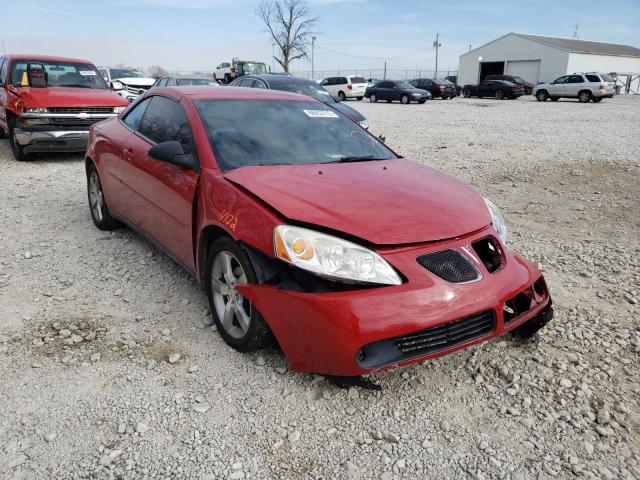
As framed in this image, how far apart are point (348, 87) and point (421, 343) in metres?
29.7

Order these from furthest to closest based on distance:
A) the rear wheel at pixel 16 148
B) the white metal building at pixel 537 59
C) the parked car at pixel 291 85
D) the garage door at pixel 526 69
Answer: the garage door at pixel 526 69 → the white metal building at pixel 537 59 → the parked car at pixel 291 85 → the rear wheel at pixel 16 148

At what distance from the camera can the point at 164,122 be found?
390 cm

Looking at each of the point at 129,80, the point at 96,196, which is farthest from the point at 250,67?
the point at 96,196

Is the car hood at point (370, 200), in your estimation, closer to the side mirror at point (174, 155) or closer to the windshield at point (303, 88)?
the side mirror at point (174, 155)

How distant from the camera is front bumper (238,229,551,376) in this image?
90.9 inches

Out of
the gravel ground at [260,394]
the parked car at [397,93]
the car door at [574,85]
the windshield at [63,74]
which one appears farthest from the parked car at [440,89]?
the gravel ground at [260,394]

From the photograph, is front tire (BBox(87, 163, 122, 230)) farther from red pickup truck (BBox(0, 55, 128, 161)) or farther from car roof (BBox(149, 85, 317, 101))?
red pickup truck (BBox(0, 55, 128, 161))

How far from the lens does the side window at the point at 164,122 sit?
3596 mm

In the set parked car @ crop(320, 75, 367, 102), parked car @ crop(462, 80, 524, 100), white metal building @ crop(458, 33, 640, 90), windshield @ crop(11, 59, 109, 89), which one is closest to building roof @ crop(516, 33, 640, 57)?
white metal building @ crop(458, 33, 640, 90)

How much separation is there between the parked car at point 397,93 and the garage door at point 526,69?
22766mm

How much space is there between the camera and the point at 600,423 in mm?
2475

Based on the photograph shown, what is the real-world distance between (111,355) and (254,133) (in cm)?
168

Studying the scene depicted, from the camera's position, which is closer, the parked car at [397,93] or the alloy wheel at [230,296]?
the alloy wheel at [230,296]

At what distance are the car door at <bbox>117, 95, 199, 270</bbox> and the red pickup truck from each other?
500 centimetres
